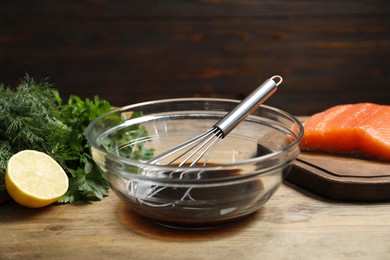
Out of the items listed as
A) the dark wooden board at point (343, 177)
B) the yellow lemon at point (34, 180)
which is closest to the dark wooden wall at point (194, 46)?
the dark wooden board at point (343, 177)

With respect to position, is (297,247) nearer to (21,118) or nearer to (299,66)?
(21,118)

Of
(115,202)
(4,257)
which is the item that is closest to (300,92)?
(115,202)

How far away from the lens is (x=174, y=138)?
53.1 inches

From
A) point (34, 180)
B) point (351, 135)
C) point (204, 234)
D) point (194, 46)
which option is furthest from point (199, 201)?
point (194, 46)

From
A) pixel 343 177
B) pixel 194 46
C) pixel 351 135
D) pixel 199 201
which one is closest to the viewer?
pixel 199 201

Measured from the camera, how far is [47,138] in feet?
3.98

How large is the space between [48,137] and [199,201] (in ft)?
1.38

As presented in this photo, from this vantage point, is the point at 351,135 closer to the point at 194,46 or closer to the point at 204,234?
the point at 204,234

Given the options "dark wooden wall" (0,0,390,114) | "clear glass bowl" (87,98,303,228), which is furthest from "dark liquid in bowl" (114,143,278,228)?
"dark wooden wall" (0,0,390,114)

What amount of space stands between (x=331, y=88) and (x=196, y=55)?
0.68 meters

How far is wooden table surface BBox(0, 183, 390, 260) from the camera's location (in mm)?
937

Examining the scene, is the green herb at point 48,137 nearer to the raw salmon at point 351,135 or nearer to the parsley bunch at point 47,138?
the parsley bunch at point 47,138

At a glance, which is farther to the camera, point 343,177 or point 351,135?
point 351,135

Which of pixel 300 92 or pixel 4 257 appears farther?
pixel 300 92
